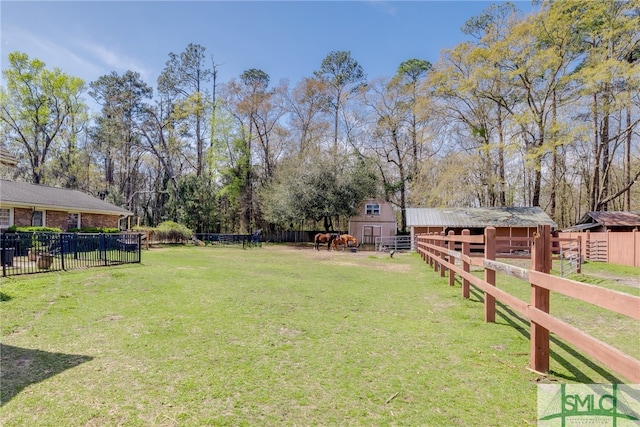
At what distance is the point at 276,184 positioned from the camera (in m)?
31.3

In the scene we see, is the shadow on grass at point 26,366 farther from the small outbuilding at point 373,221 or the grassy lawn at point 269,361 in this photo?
the small outbuilding at point 373,221

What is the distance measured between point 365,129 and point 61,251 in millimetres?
29976

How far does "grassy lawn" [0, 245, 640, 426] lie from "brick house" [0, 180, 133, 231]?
15079 millimetres

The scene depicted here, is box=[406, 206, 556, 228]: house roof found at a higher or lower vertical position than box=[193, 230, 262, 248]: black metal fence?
higher

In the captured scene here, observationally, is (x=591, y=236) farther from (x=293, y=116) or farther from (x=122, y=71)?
(x=122, y=71)

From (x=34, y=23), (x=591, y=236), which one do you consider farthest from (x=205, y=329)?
(x=591, y=236)

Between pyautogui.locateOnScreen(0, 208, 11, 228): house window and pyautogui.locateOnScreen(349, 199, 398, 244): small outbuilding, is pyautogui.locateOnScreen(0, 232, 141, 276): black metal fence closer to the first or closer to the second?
pyautogui.locateOnScreen(0, 208, 11, 228): house window

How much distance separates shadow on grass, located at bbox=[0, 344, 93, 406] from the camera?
109 inches

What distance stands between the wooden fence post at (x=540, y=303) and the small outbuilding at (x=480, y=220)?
2086 centimetres

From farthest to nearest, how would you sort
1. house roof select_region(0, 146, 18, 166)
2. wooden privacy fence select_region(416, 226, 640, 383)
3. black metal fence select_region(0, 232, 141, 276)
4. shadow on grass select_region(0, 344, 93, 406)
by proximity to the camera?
black metal fence select_region(0, 232, 141, 276)
house roof select_region(0, 146, 18, 166)
shadow on grass select_region(0, 344, 93, 406)
wooden privacy fence select_region(416, 226, 640, 383)

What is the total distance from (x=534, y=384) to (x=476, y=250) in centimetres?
2083

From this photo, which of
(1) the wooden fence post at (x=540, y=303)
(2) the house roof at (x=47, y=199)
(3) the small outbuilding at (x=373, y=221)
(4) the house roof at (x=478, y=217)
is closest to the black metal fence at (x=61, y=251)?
(2) the house roof at (x=47, y=199)

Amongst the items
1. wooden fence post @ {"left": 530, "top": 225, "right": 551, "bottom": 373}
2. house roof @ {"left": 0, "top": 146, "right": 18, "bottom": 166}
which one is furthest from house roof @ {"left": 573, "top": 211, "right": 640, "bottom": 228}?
house roof @ {"left": 0, "top": 146, "right": 18, "bottom": 166}

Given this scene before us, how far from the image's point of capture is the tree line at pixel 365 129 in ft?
70.1
